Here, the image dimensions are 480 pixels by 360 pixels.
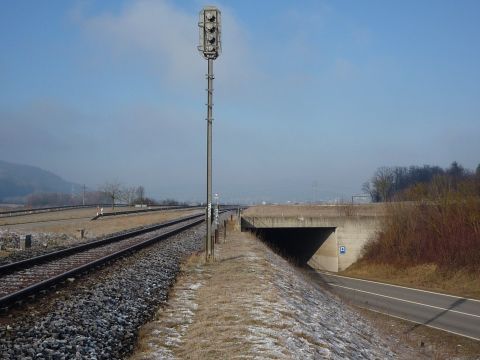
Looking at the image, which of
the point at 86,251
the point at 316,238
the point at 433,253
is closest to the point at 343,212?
the point at 316,238

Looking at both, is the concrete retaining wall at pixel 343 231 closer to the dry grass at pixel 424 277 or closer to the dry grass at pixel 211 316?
the dry grass at pixel 424 277

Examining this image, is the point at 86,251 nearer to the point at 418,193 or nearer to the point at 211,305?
the point at 211,305

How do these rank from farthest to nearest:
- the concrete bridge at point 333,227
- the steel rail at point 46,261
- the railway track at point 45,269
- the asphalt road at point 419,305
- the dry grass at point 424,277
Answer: the concrete bridge at point 333,227
the dry grass at point 424,277
the asphalt road at point 419,305
the railway track at point 45,269
the steel rail at point 46,261

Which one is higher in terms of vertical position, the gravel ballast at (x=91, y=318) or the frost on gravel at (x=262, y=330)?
the gravel ballast at (x=91, y=318)

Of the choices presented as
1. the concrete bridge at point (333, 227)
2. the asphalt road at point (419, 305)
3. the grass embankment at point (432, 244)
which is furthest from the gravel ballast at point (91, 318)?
the concrete bridge at point (333, 227)

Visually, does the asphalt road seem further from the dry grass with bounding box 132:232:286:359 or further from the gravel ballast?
the gravel ballast

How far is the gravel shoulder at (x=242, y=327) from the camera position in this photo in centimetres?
754

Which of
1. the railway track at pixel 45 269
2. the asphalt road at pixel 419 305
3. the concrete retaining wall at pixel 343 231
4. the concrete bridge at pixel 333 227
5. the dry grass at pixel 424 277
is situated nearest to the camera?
the railway track at pixel 45 269

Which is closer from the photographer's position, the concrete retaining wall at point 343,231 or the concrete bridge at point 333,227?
the concrete bridge at point 333,227

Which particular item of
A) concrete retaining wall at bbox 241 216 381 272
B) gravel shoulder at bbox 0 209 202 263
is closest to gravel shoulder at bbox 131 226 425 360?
gravel shoulder at bbox 0 209 202 263

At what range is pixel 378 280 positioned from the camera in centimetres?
3872

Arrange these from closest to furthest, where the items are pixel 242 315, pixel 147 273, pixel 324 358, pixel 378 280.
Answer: pixel 324 358
pixel 242 315
pixel 147 273
pixel 378 280

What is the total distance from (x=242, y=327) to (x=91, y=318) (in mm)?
2629

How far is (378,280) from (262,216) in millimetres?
12248
